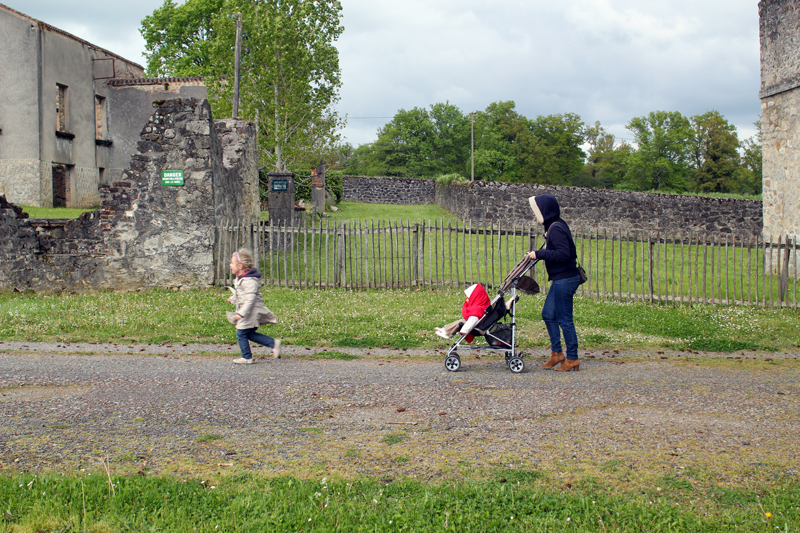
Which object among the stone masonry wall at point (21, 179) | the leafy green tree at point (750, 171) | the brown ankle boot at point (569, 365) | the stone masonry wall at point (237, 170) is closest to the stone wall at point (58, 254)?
the stone masonry wall at point (237, 170)

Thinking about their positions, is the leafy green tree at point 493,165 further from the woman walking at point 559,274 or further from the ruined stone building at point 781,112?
the woman walking at point 559,274

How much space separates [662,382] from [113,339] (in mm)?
7193

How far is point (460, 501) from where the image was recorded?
3402 mm

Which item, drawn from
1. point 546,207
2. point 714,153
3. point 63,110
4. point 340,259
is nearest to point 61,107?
point 63,110

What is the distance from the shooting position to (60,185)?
2680 cm

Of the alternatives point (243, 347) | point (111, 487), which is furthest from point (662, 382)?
→ point (111, 487)

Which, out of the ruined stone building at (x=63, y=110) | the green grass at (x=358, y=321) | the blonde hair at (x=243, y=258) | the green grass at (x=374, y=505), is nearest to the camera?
the green grass at (x=374, y=505)

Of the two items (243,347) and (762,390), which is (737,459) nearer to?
(762,390)

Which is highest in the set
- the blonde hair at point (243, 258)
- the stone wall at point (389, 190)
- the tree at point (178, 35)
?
the tree at point (178, 35)

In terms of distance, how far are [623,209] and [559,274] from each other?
64.3 feet

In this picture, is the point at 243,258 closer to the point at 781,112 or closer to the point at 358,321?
the point at 358,321

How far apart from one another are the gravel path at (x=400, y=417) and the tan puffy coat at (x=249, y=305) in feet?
1.78

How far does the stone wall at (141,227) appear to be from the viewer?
13.0m

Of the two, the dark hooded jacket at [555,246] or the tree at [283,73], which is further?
the tree at [283,73]
